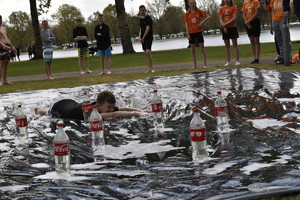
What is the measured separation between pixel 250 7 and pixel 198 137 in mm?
10248

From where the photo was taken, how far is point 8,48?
14.3 m

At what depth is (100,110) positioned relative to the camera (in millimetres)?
7719

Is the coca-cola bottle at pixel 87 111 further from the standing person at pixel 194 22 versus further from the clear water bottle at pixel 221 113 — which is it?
the standing person at pixel 194 22

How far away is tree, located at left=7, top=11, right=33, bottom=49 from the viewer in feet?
332

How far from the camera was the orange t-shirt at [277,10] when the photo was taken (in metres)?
13.3

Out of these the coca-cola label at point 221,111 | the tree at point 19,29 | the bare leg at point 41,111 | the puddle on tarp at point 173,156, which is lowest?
the puddle on tarp at point 173,156

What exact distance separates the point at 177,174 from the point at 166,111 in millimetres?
3440

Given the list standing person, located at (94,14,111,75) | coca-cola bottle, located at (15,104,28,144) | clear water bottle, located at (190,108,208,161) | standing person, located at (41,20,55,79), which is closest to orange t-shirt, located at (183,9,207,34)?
standing person, located at (94,14,111,75)

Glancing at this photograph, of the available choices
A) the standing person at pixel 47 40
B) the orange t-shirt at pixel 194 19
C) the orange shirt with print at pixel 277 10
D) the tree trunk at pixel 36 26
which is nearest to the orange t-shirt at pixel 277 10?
the orange shirt with print at pixel 277 10

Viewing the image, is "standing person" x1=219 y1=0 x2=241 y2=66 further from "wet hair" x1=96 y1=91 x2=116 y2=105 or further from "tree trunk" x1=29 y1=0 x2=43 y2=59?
"tree trunk" x1=29 y1=0 x2=43 y2=59

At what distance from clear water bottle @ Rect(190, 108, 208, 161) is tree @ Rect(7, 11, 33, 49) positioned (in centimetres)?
10060

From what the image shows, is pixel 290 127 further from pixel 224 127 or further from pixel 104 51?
pixel 104 51

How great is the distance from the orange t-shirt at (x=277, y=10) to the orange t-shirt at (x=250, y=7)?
658 mm

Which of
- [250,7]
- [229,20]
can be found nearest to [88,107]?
[229,20]
